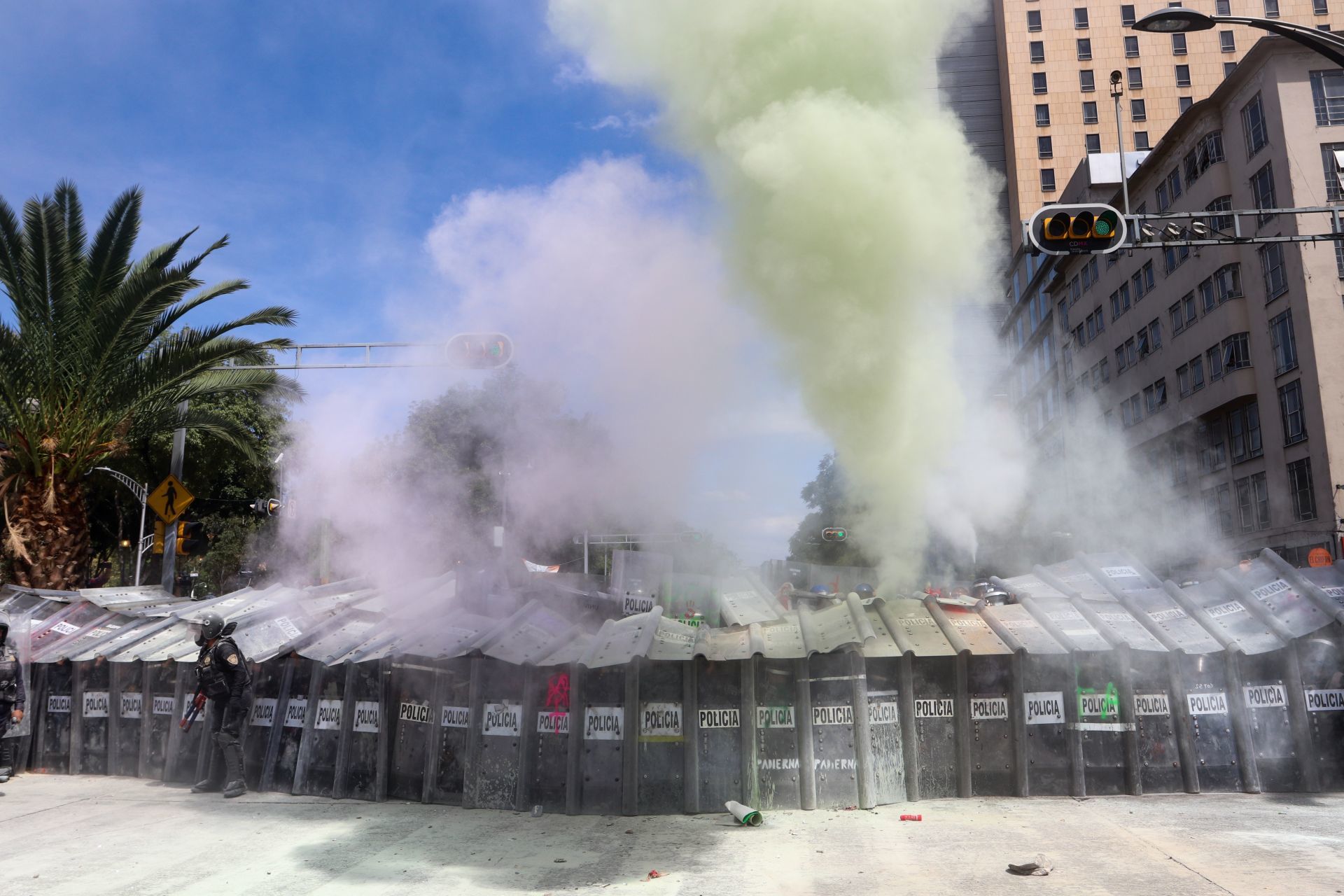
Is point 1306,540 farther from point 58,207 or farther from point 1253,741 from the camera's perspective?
point 58,207

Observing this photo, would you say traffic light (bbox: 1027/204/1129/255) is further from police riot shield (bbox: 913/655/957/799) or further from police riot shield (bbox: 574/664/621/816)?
police riot shield (bbox: 574/664/621/816)

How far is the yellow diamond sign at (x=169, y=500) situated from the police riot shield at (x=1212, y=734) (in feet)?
42.3

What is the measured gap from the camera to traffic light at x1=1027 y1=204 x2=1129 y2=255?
397 inches

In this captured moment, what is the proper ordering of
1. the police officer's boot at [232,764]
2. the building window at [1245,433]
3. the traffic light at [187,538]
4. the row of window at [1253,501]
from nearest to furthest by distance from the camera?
1. the police officer's boot at [232,764]
2. the traffic light at [187,538]
3. the row of window at [1253,501]
4. the building window at [1245,433]

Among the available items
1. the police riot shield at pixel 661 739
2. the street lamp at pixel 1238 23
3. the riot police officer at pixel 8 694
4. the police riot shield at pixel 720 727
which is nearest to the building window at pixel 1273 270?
the street lamp at pixel 1238 23

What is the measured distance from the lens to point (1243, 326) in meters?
32.2

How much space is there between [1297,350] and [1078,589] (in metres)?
25.1

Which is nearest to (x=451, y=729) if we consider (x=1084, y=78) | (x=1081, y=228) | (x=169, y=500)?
(x=169, y=500)

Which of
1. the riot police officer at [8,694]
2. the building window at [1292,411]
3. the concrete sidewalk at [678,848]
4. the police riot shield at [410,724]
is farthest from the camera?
the building window at [1292,411]

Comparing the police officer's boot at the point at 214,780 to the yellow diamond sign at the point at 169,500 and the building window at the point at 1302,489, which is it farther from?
the building window at the point at 1302,489

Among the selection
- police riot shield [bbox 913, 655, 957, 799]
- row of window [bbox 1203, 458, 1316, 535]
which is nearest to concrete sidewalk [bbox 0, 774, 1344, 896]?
police riot shield [bbox 913, 655, 957, 799]

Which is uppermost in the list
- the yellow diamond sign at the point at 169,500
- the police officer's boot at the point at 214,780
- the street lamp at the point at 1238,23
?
the street lamp at the point at 1238,23

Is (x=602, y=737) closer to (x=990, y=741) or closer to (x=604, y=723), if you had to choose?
(x=604, y=723)

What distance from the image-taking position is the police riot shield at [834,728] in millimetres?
8070
